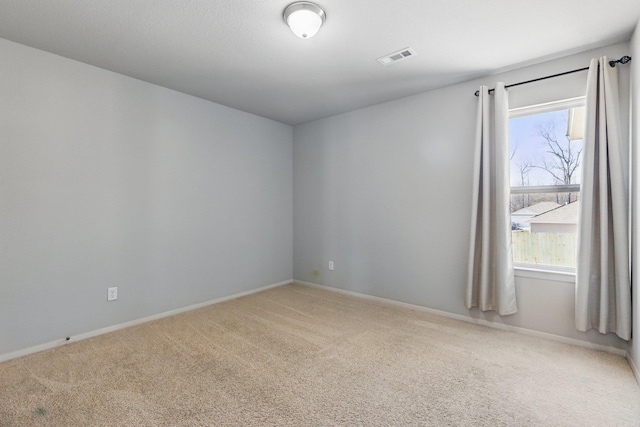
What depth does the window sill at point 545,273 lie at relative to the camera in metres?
2.62

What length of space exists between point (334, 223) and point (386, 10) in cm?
273

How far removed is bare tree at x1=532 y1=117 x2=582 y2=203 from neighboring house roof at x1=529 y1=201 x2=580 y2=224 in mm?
66

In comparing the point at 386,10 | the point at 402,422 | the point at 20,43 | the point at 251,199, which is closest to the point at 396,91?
the point at 386,10

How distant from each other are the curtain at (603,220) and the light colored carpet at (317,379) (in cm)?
35

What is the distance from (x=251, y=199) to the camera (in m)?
4.20

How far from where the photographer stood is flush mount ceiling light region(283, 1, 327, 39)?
1937 mm

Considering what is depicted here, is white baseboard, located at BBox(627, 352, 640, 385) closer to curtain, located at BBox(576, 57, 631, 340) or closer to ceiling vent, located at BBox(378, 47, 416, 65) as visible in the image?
curtain, located at BBox(576, 57, 631, 340)

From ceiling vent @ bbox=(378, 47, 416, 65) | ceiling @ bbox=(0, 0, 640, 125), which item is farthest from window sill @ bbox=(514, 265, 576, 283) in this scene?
ceiling vent @ bbox=(378, 47, 416, 65)

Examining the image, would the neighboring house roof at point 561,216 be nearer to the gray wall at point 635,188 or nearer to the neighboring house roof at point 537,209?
the neighboring house roof at point 537,209

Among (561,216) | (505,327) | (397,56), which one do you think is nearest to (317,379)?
(505,327)

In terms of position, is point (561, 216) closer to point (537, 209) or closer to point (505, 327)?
point (537, 209)

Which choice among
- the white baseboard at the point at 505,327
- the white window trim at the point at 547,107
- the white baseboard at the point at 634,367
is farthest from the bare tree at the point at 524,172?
the white baseboard at the point at 634,367

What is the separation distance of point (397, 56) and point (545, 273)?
2331 mm

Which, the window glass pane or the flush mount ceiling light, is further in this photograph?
the window glass pane
